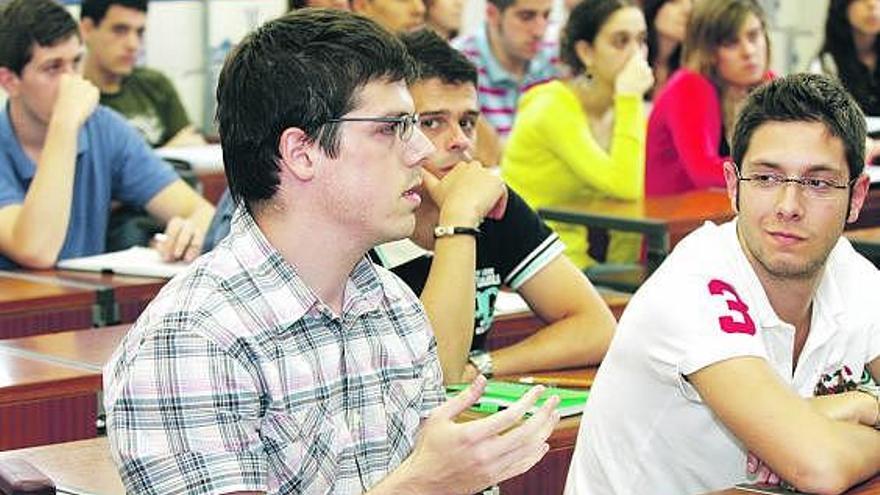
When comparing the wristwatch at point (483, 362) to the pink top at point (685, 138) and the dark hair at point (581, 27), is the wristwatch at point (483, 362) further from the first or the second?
the dark hair at point (581, 27)

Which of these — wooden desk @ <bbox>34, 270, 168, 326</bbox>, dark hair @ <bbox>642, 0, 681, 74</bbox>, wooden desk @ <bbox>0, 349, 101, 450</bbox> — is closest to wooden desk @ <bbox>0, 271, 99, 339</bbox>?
wooden desk @ <bbox>34, 270, 168, 326</bbox>

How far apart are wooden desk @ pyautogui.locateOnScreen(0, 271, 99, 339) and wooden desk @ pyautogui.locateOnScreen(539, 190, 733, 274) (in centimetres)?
136

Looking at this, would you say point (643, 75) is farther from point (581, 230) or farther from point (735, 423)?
point (735, 423)

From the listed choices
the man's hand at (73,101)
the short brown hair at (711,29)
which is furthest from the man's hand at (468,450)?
the short brown hair at (711,29)

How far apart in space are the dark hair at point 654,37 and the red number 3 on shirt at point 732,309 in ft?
15.3

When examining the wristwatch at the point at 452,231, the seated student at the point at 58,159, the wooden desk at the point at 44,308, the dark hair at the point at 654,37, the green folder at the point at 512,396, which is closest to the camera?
the green folder at the point at 512,396

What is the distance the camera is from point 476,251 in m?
2.97

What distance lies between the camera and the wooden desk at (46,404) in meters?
2.74

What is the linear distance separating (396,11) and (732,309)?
2.93m

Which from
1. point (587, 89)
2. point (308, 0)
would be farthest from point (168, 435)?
point (587, 89)

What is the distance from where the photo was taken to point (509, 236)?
3.03 metres

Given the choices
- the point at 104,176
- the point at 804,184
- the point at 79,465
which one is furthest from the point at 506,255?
the point at 104,176

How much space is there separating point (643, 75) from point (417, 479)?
3.45 m

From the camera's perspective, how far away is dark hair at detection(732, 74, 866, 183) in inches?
94.3
